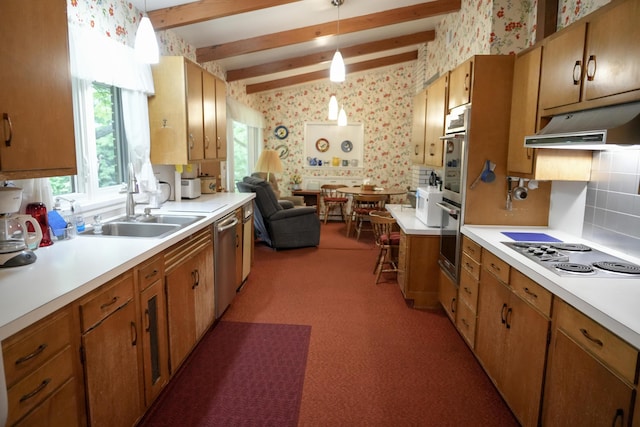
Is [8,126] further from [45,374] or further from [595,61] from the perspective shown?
[595,61]

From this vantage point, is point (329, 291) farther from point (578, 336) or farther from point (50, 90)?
point (50, 90)

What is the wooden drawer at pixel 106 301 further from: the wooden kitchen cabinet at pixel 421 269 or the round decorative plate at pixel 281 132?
the round decorative plate at pixel 281 132

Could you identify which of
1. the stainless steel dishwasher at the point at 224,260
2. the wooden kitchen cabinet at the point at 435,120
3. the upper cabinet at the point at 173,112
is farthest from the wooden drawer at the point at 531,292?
the upper cabinet at the point at 173,112

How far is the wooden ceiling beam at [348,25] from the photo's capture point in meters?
4.22

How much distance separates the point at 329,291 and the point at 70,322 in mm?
2740

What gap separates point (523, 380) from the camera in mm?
1868

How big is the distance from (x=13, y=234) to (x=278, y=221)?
368 centimetres

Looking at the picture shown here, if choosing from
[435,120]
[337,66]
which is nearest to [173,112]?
[337,66]

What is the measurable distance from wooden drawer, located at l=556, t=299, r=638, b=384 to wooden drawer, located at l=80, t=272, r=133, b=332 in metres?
1.80

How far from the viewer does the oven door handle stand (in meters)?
2.89

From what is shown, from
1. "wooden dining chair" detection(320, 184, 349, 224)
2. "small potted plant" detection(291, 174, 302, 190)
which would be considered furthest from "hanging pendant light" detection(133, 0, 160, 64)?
"small potted plant" detection(291, 174, 302, 190)

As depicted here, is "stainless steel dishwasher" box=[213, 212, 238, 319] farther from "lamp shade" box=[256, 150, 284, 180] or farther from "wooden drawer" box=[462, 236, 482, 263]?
"lamp shade" box=[256, 150, 284, 180]

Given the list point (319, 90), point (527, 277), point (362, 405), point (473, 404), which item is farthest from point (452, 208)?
point (319, 90)

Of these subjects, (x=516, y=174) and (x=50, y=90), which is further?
(x=516, y=174)
